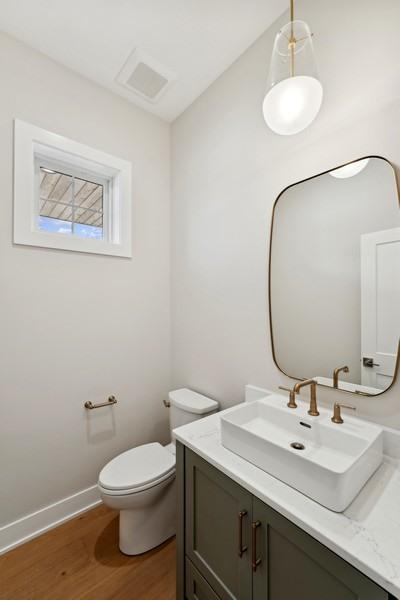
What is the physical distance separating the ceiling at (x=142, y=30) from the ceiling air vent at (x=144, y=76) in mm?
34

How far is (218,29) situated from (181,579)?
2.73m

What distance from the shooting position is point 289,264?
134 cm

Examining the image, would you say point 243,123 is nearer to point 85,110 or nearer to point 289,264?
point 289,264

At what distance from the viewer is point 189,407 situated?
65.1 inches

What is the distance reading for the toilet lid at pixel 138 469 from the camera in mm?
1356

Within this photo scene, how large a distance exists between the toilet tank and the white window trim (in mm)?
1101

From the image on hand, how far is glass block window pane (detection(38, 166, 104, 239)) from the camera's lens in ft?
5.71

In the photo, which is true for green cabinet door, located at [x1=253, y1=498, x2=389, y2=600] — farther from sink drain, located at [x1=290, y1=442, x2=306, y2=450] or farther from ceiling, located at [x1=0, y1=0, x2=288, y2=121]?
ceiling, located at [x1=0, y1=0, x2=288, y2=121]

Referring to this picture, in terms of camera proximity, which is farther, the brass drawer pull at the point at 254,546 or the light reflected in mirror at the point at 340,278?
the light reflected in mirror at the point at 340,278

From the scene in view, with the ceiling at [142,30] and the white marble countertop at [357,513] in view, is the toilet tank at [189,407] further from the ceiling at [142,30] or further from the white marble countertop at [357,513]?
the ceiling at [142,30]

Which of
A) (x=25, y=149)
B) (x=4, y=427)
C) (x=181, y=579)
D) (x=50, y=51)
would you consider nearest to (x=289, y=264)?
(x=181, y=579)

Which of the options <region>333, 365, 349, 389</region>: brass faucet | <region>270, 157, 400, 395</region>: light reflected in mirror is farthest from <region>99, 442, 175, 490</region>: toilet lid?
<region>333, 365, 349, 389</region>: brass faucet

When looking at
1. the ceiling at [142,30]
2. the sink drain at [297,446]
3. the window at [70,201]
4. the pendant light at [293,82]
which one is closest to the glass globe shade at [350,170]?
the pendant light at [293,82]

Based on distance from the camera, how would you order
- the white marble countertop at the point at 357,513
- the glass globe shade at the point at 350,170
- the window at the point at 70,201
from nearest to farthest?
the white marble countertop at the point at 357,513 < the glass globe shade at the point at 350,170 < the window at the point at 70,201
